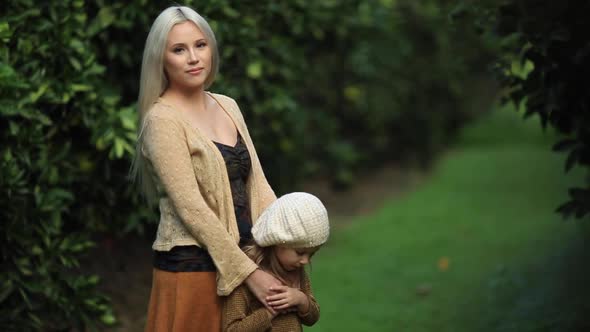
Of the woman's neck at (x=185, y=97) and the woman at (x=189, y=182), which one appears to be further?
the woman's neck at (x=185, y=97)

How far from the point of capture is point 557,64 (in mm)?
4332

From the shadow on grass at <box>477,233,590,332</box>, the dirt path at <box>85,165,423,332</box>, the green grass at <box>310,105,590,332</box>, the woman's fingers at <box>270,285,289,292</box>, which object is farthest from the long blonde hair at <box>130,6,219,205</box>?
the shadow on grass at <box>477,233,590,332</box>

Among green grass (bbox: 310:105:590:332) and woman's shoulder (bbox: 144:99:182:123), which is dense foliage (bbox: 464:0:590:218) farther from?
woman's shoulder (bbox: 144:99:182:123)

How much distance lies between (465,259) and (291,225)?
483 cm

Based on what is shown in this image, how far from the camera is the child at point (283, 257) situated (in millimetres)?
3051

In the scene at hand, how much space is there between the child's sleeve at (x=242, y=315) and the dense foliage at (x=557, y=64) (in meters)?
1.93

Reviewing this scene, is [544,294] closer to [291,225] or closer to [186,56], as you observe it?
[291,225]

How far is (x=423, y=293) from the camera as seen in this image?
666 centimetres

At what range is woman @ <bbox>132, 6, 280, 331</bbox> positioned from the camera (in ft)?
10.1

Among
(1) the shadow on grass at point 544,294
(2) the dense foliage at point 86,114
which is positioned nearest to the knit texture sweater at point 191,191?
(2) the dense foliage at point 86,114

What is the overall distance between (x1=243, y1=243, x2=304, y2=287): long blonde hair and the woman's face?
0.63 meters

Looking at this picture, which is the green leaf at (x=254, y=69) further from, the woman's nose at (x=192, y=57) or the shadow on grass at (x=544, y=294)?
the woman's nose at (x=192, y=57)

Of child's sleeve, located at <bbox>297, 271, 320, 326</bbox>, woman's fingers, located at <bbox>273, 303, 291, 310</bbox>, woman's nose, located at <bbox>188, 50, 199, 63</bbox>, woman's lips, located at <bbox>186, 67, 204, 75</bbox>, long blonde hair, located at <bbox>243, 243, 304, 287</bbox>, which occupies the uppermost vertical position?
woman's nose, located at <bbox>188, 50, 199, 63</bbox>

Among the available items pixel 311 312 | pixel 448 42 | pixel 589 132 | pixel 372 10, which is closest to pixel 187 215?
pixel 311 312
